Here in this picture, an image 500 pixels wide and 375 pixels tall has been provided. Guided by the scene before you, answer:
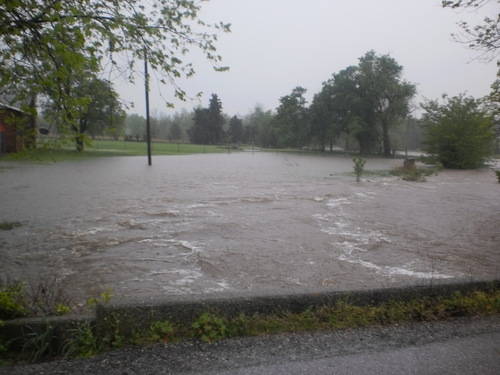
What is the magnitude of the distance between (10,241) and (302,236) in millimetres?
5396

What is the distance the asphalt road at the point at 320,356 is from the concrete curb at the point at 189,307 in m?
0.27

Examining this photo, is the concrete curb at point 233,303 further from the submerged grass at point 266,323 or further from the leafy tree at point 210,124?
the leafy tree at point 210,124

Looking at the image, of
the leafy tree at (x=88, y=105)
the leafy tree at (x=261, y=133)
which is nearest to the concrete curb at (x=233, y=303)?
the leafy tree at (x=88, y=105)

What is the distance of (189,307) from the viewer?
3.22 meters

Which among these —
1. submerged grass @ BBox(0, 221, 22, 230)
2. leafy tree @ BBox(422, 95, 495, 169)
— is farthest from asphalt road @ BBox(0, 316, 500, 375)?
leafy tree @ BBox(422, 95, 495, 169)

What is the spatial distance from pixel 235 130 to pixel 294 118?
32026 millimetres

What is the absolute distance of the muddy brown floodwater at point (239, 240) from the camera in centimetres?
509

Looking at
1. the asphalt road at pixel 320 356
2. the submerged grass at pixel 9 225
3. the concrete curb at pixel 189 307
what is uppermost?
the concrete curb at pixel 189 307

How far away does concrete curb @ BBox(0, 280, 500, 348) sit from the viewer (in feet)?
9.71

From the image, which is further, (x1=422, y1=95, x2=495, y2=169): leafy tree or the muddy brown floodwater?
(x1=422, y1=95, x2=495, y2=169): leafy tree

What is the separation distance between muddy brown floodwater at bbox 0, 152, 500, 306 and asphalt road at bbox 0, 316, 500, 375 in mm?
722

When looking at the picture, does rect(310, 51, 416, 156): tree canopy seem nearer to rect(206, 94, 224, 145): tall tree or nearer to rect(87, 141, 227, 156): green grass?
rect(87, 141, 227, 156): green grass

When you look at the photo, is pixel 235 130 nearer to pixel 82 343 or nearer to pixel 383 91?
pixel 383 91

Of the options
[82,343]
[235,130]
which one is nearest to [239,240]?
[82,343]
